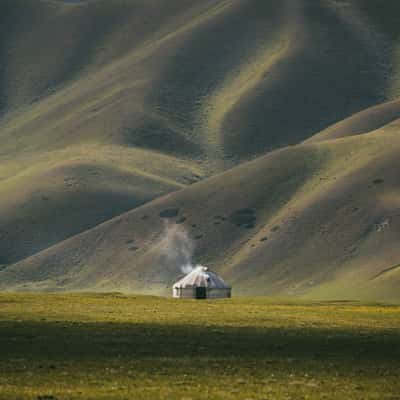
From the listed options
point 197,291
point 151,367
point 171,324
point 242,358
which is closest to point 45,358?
point 151,367

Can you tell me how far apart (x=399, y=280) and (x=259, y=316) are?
115203 mm

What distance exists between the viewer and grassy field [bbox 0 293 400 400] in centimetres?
3366

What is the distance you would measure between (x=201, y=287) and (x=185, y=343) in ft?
321

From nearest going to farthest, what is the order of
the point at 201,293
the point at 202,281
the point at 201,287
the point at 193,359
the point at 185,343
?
the point at 193,359 < the point at 185,343 < the point at 201,293 < the point at 201,287 < the point at 202,281

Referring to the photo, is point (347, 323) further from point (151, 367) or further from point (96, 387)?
point (96, 387)

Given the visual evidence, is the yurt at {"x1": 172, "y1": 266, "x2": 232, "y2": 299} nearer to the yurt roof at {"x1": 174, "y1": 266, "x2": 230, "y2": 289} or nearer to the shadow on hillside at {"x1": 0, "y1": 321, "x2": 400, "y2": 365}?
the yurt roof at {"x1": 174, "y1": 266, "x2": 230, "y2": 289}

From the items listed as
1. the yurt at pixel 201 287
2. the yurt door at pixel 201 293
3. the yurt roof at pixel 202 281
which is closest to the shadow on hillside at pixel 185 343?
the yurt door at pixel 201 293

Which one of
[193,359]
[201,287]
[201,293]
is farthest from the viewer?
[201,287]

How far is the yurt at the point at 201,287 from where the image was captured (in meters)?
148

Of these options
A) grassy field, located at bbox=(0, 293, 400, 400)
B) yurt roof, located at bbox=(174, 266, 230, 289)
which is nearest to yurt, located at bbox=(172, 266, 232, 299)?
→ yurt roof, located at bbox=(174, 266, 230, 289)

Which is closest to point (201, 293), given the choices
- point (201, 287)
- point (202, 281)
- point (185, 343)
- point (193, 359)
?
point (201, 287)

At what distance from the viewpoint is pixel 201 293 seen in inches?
5787

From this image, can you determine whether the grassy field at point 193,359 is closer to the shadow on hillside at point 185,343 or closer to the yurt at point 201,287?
the shadow on hillside at point 185,343

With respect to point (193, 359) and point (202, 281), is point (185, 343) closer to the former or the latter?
point (193, 359)
